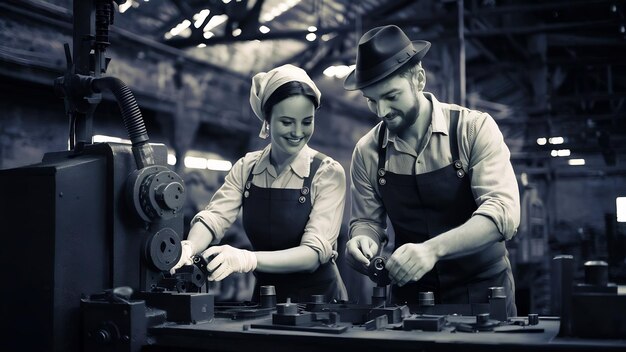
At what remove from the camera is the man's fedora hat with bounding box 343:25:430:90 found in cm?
Answer: 219

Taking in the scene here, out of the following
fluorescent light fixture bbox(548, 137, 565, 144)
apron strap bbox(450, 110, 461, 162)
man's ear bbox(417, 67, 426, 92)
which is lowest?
apron strap bbox(450, 110, 461, 162)

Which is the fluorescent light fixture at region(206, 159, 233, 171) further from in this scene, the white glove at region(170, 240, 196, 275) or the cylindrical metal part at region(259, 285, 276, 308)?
the cylindrical metal part at region(259, 285, 276, 308)

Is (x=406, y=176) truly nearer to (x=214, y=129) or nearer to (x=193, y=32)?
(x=193, y=32)

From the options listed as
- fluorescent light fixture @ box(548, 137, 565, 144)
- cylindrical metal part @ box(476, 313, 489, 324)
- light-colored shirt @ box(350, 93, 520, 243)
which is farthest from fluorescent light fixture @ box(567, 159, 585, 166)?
cylindrical metal part @ box(476, 313, 489, 324)

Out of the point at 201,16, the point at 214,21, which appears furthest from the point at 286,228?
the point at 214,21

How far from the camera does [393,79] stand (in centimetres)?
222

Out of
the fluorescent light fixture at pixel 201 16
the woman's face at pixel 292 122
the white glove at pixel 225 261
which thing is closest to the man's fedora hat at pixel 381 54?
the woman's face at pixel 292 122

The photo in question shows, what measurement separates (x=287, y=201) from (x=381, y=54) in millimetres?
723

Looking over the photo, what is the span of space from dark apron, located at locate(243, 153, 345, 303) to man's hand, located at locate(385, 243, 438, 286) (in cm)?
66

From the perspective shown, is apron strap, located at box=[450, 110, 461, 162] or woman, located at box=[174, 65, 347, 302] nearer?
apron strap, located at box=[450, 110, 461, 162]

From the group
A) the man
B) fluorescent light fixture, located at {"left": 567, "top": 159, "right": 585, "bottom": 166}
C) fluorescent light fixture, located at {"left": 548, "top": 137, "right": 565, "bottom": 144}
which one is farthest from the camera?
fluorescent light fixture, located at {"left": 548, "top": 137, "right": 565, "bottom": 144}

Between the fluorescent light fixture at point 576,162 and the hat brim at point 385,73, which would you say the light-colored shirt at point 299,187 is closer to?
the hat brim at point 385,73

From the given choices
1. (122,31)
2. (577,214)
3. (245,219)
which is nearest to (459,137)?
(245,219)

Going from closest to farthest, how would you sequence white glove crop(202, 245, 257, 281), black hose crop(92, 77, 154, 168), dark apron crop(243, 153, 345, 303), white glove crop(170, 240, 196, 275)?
1. black hose crop(92, 77, 154, 168)
2. white glove crop(202, 245, 257, 281)
3. white glove crop(170, 240, 196, 275)
4. dark apron crop(243, 153, 345, 303)
